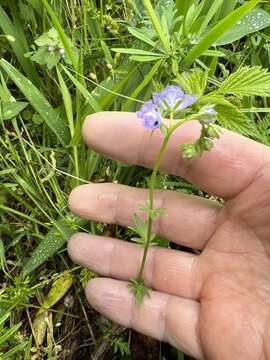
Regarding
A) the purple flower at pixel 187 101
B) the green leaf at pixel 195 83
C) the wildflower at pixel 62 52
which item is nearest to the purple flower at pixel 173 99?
the purple flower at pixel 187 101

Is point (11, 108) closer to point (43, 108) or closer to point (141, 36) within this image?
point (43, 108)

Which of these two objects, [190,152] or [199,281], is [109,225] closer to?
[199,281]

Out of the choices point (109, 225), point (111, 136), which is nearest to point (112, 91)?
point (111, 136)

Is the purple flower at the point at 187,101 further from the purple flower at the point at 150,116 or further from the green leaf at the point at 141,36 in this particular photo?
the green leaf at the point at 141,36

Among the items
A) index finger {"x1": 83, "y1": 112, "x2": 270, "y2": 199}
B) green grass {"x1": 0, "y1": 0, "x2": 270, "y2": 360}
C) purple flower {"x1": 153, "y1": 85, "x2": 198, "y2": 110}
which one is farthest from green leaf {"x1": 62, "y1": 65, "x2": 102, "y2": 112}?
purple flower {"x1": 153, "y1": 85, "x2": 198, "y2": 110}

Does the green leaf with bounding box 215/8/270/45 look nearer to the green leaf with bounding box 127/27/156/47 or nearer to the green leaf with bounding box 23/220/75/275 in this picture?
the green leaf with bounding box 127/27/156/47

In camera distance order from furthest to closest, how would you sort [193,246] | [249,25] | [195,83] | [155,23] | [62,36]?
1. [249,25]
2. [193,246]
3. [62,36]
4. [155,23]
5. [195,83]

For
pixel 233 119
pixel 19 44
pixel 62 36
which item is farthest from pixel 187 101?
pixel 19 44
